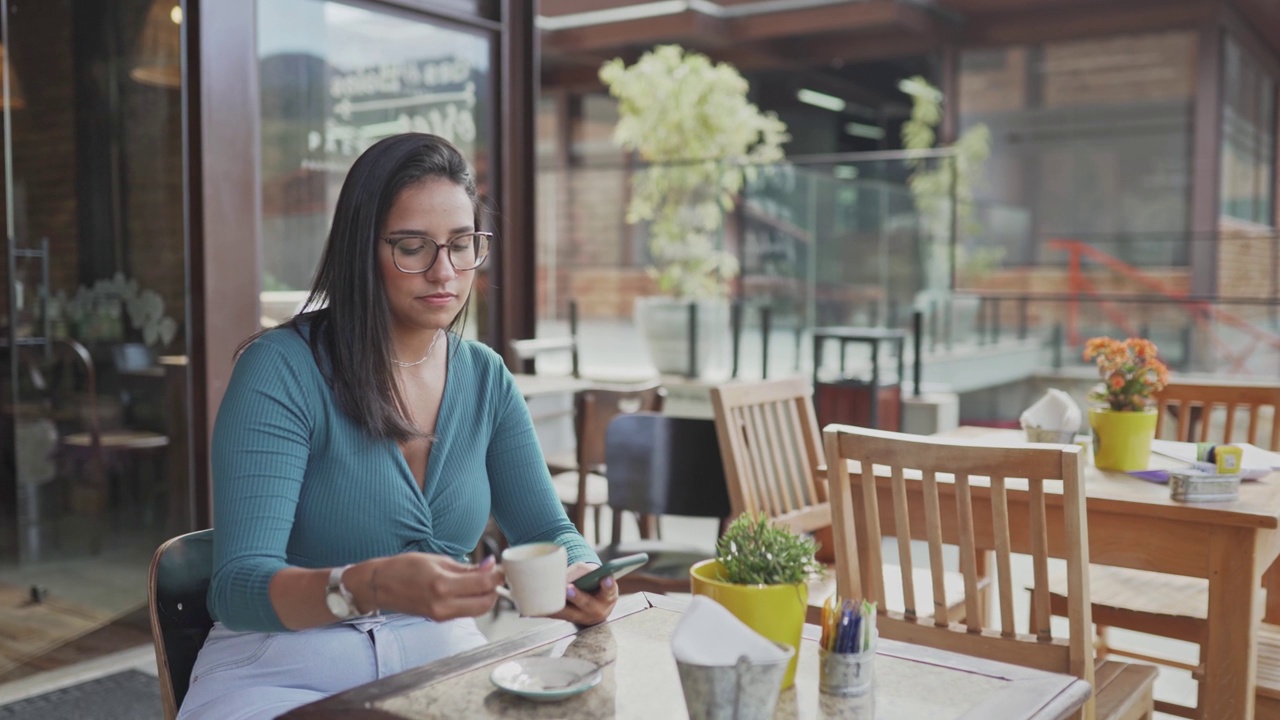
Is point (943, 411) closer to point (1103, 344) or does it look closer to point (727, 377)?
point (727, 377)

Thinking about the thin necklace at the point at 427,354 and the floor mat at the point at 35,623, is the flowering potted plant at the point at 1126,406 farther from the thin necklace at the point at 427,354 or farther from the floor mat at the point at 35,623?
the floor mat at the point at 35,623

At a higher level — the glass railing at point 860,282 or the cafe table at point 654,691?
the glass railing at point 860,282

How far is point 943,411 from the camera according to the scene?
6441 mm

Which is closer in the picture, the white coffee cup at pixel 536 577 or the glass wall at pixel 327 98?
the white coffee cup at pixel 536 577

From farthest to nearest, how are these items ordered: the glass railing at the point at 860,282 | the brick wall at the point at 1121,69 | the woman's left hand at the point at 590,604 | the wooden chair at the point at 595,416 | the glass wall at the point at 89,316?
the brick wall at the point at 1121,69 < the glass railing at the point at 860,282 < the glass wall at the point at 89,316 < the wooden chair at the point at 595,416 < the woman's left hand at the point at 590,604

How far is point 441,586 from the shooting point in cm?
111

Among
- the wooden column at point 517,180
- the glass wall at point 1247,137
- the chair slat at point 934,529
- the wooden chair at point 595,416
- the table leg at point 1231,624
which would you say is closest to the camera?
the chair slat at point 934,529

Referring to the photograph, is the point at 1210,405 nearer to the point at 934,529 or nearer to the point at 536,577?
the point at 934,529

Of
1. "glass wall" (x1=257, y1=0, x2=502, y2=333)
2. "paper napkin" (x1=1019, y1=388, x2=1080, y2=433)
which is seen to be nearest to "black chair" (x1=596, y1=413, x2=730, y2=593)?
"paper napkin" (x1=1019, y1=388, x2=1080, y2=433)

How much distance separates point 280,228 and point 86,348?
0.87m

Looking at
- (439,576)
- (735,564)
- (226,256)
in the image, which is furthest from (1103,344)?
(226,256)

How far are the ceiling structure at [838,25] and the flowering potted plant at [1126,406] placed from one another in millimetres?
7952

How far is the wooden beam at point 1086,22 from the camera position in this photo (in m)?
10.5

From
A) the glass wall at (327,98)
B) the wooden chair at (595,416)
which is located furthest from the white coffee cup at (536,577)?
the glass wall at (327,98)
